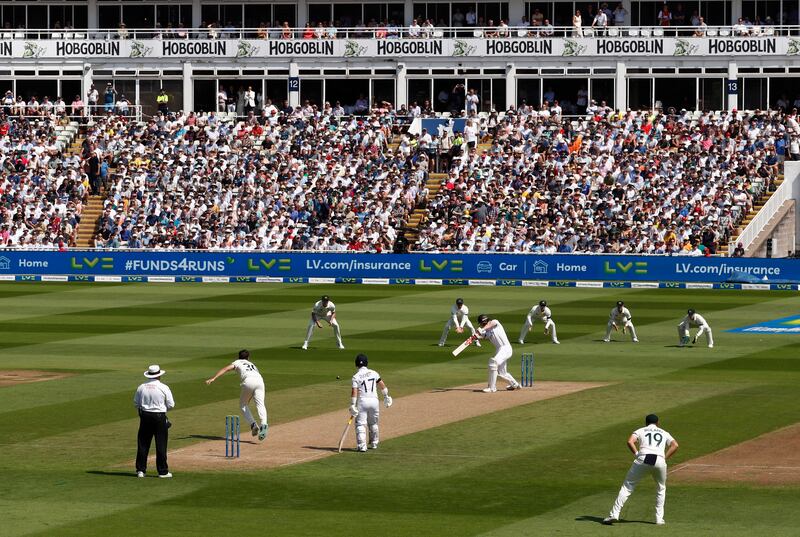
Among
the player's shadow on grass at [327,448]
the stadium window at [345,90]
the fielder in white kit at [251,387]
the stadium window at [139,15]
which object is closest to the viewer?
the player's shadow on grass at [327,448]

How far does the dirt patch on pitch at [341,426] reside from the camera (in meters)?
26.0

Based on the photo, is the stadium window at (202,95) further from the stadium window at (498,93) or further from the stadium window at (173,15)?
the stadium window at (498,93)

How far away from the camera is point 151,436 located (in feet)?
80.2

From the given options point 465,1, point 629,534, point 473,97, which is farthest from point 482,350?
point 465,1

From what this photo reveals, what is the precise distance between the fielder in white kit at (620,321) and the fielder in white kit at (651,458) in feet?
72.4

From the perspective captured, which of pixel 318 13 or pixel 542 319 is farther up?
pixel 318 13

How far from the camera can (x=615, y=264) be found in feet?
207

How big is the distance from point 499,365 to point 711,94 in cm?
4723

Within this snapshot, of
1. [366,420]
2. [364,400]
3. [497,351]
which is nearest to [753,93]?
[497,351]

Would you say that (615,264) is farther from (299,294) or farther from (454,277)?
(299,294)

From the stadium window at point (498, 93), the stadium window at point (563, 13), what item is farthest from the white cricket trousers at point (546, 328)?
the stadium window at point (563, 13)

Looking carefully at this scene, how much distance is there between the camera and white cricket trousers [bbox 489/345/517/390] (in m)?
33.5

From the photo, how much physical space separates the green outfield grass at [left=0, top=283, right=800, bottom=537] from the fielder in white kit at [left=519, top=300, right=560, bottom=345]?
0.45 m

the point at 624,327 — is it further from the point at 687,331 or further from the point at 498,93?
the point at 498,93
